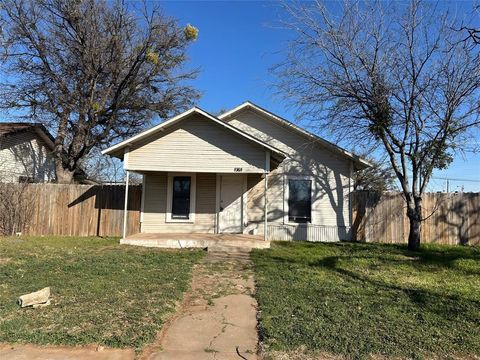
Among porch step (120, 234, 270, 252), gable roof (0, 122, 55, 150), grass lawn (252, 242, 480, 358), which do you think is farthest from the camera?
gable roof (0, 122, 55, 150)

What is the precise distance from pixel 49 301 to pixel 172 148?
307 inches

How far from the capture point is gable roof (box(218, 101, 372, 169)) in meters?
14.8

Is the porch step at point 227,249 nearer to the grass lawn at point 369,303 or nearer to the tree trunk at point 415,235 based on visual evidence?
the grass lawn at point 369,303

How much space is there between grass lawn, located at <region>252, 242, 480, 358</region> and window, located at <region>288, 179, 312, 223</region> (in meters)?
3.53

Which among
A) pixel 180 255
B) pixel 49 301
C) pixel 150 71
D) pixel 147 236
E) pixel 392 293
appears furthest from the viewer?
pixel 150 71

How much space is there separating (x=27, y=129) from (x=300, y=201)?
1463 centimetres

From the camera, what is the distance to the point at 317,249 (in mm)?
12352

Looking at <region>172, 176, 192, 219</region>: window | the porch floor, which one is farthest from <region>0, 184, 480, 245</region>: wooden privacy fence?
the porch floor

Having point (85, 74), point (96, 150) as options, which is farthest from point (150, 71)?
point (96, 150)

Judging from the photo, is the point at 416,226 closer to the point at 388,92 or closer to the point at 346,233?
the point at 346,233

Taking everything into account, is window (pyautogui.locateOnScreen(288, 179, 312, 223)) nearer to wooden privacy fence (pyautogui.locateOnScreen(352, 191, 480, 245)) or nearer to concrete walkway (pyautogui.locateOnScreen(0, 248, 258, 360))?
wooden privacy fence (pyautogui.locateOnScreen(352, 191, 480, 245))

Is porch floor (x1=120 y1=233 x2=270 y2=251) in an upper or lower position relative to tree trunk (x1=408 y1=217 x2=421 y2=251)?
lower

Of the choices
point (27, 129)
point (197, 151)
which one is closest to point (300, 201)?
point (197, 151)

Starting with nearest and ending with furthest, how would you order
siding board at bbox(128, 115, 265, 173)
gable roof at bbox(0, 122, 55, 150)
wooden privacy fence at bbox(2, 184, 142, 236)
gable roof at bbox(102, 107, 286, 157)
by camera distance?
1. gable roof at bbox(102, 107, 286, 157)
2. siding board at bbox(128, 115, 265, 173)
3. wooden privacy fence at bbox(2, 184, 142, 236)
4. gable roof at bbox(0, 122, 55, 150)
